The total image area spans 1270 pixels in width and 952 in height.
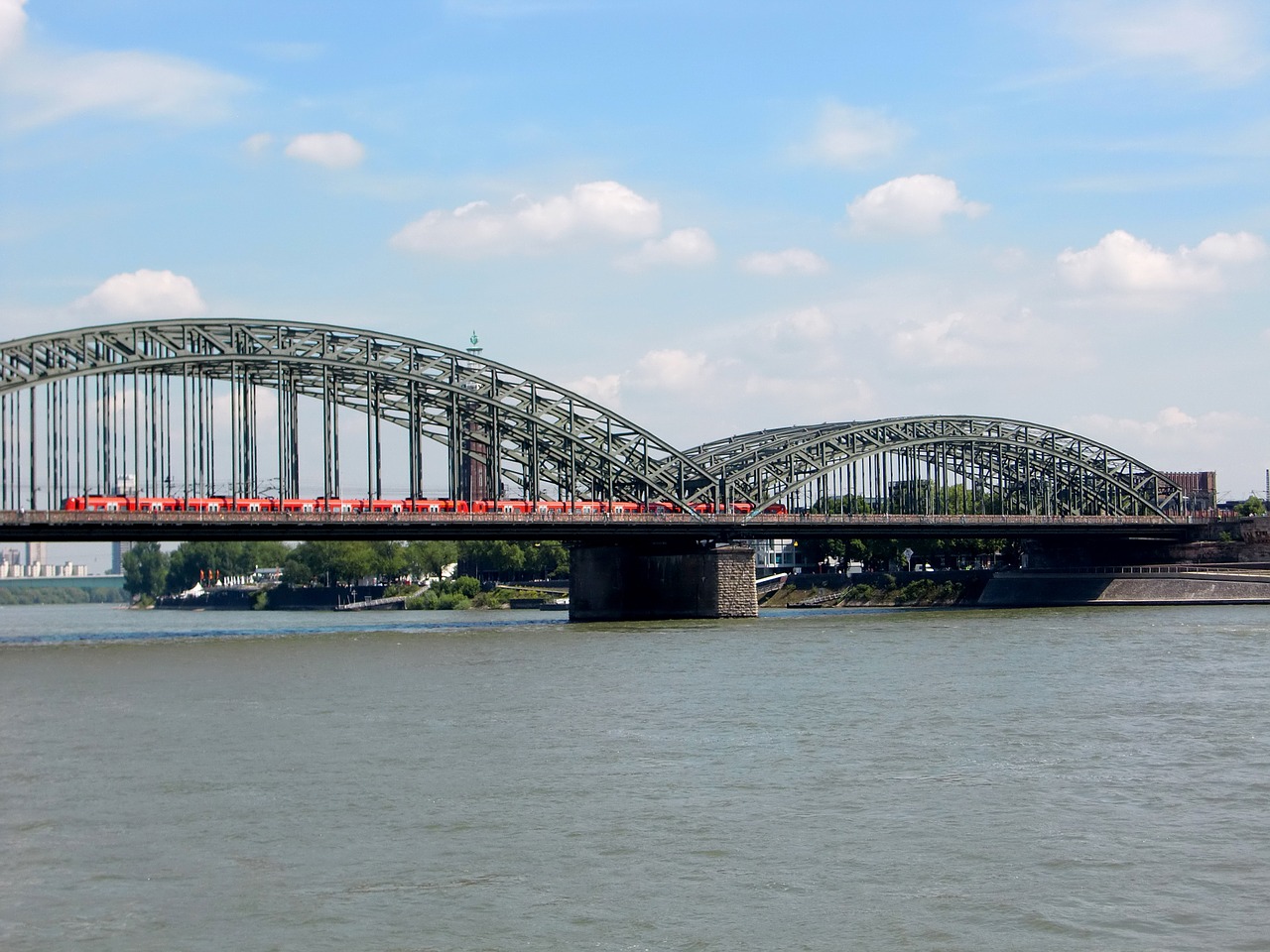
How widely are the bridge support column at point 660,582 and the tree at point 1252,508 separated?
228 ft

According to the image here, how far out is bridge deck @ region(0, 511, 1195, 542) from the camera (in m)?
79.3

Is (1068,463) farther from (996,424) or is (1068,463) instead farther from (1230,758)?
(1230,758)

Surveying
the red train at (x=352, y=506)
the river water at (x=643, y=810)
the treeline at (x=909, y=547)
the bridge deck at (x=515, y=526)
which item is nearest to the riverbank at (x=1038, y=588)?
the bridge deck at (x=515, y=526)

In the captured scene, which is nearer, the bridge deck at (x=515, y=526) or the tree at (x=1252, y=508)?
the bridge deck at (x=515, y=526)

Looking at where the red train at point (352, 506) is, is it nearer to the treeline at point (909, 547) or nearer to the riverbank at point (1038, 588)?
the riverbank at point (1038, 588)

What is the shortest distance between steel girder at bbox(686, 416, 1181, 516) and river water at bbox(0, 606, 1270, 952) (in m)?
61.4

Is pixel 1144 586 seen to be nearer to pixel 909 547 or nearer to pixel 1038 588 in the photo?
pixel 1038 588

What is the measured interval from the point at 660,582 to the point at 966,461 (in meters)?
35.5

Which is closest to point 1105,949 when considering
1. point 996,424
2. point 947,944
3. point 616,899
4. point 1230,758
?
point 947,944

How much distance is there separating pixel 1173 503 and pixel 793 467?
156ft

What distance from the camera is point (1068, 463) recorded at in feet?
435

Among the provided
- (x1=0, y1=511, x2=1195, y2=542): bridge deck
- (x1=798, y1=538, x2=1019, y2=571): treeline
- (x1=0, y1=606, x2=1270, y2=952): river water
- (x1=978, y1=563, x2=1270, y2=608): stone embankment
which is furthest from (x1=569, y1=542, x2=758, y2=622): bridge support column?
(x1=798, y1=538, x2=1019, y2=571): treeline

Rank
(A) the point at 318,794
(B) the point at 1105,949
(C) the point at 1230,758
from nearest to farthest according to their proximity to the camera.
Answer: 1. (B) the point at 1105,949
2. (A) the point at 318,794
3. (C) the point at 1230,758

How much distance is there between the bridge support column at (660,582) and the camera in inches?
4070
